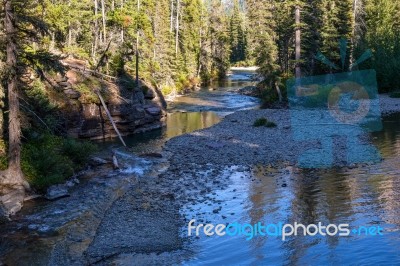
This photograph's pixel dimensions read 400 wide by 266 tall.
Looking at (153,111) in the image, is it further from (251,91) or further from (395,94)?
(395,94)

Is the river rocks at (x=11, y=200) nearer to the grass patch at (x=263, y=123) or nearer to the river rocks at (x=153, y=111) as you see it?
the grass patch at (x=263, y=123)

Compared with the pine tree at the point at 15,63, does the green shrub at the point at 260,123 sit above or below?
below

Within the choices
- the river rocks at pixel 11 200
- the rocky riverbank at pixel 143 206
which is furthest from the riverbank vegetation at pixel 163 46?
the rocky riverbank at pixel 143 206

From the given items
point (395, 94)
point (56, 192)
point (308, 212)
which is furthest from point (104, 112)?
point (395, 94)

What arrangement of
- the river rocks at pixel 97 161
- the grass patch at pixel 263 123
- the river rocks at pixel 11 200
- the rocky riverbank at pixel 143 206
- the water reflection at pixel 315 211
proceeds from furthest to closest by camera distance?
the grass patch at pixel 263 123 < the river rocks at pixel 97 161 < the river rocks at pixel 11 200 < the rocky riverbank at pixel 143 206 < the water reflection at pixel 315 211

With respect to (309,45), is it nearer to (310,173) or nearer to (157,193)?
(310,173)

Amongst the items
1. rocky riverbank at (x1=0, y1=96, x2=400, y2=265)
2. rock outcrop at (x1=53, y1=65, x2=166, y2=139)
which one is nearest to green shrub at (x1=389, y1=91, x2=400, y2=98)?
rocky riverbank at (x1=0, y1=96, x2=400, y2=265)

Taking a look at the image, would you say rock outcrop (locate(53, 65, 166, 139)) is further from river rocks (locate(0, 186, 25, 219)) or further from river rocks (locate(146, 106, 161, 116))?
Result: river rocks (locate(0, 186, 25, 219))

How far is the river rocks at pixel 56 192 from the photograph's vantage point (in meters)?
15.8

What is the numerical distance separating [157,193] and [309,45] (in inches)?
1461

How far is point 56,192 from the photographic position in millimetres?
16125

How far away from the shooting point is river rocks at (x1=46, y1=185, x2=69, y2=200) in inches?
623

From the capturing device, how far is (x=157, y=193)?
Result: 16250 mm

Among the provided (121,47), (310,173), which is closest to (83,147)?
(310,173)
